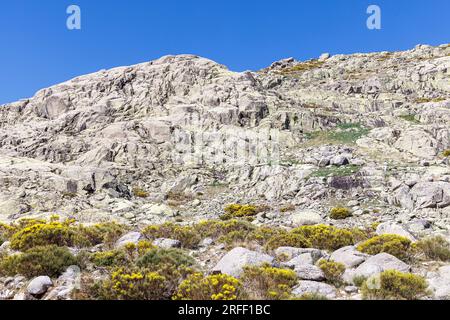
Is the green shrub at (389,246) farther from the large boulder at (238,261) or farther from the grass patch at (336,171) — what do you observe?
the grass patch at (336,171)

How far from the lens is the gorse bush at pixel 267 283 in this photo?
316 inches

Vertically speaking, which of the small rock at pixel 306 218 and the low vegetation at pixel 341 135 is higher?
the low vegetation at pixel 341 135

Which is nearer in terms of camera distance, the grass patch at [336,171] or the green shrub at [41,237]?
the green shrub at [41,237]

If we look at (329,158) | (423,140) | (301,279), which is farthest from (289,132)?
(301,279)

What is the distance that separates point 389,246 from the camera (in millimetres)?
11867

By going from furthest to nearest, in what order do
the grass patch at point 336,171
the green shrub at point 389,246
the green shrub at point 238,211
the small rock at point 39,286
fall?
the grass patch at point 336,171, the green shrub at point 238,211, the green shrub at point 389,246, the small rock at point 39,286

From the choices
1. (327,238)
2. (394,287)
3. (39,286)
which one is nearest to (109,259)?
(39,286)

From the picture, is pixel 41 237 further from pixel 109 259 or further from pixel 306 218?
pixel 306 218

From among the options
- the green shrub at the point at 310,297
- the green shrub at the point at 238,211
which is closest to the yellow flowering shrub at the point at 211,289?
the green shrub at the point at 310,297

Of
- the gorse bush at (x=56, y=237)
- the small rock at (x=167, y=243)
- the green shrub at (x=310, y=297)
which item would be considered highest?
the gorse bush at (x=56, y=237)

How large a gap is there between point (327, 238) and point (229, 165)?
27271 mm

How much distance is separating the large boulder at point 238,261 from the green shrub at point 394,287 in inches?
117

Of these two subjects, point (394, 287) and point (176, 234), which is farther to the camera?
point (176, 234)

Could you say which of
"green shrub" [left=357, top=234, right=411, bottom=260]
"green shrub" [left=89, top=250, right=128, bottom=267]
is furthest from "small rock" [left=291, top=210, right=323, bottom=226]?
"green shrub" [left=89, top=250, right=128, bottom=267]
